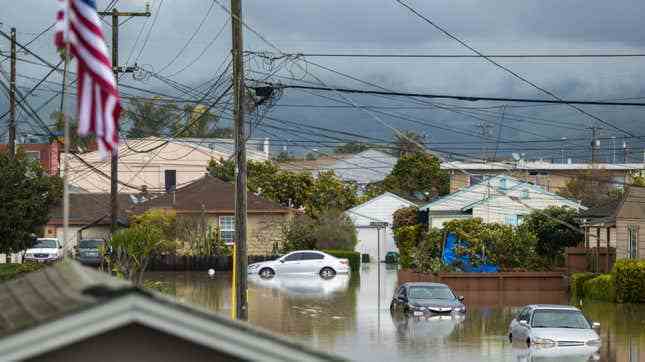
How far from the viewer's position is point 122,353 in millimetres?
7445

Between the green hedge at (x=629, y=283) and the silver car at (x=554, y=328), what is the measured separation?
15.4 meters

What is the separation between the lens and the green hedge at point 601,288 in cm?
4631

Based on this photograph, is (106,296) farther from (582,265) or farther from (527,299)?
(582,265)

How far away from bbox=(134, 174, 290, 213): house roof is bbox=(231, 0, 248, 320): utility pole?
138ft

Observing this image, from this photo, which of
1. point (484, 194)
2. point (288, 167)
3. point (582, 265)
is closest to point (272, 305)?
point (582, 265)

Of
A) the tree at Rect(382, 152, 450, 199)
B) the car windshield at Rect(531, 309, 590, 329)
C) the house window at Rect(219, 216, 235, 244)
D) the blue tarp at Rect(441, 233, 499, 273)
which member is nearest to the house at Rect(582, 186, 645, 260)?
the blue tarp at Rect(441, 233, 499, 273)

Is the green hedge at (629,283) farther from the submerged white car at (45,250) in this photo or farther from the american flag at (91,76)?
the american flag at (91,76)

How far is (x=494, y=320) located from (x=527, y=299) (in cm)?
1061

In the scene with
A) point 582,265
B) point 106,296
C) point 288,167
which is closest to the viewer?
point 106,296

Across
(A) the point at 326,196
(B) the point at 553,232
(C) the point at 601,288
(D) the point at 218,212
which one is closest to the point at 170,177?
(A) the point at 326,196

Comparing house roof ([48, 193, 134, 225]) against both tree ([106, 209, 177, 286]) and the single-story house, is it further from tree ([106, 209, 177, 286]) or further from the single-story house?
tree ([106, 209, 177, 286])

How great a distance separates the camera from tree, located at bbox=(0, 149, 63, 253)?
45.3 meters

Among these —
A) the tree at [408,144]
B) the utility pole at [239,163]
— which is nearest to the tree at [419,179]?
the tree at [408,144]

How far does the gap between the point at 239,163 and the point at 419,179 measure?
267 ft
